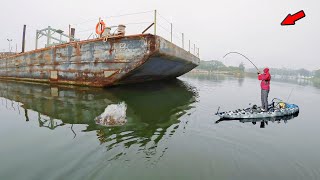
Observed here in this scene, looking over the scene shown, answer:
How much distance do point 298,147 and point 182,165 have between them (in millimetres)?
3378

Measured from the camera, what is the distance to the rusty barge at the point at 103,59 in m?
12.2

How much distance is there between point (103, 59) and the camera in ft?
44.1

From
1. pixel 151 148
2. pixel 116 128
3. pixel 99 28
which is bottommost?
pixel 151 148

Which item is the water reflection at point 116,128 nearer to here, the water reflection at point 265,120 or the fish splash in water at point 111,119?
the fish splash in water at point 111,119

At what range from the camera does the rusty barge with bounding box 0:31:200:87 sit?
12.2 metres

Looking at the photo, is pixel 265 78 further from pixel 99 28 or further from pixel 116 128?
pixel 99 28

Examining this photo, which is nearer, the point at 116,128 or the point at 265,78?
the point at 116,128

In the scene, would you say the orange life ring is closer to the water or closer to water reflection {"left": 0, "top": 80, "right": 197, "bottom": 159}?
water reflection {"left": 0, "top": 80, "right": 197, "bottom": 159}

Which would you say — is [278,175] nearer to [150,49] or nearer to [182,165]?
[182,165]

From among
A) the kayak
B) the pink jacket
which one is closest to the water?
the kayak

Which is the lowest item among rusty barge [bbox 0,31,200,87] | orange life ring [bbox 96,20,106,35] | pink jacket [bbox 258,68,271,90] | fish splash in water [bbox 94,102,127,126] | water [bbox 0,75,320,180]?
water [bbox 0,75,320,180]

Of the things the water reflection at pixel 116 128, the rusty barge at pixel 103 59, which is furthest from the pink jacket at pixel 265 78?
the rusty barge at pixel 103 59

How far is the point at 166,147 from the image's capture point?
479 centimetres

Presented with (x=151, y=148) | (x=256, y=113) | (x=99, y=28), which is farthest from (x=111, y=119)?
(x=99, y=28)
